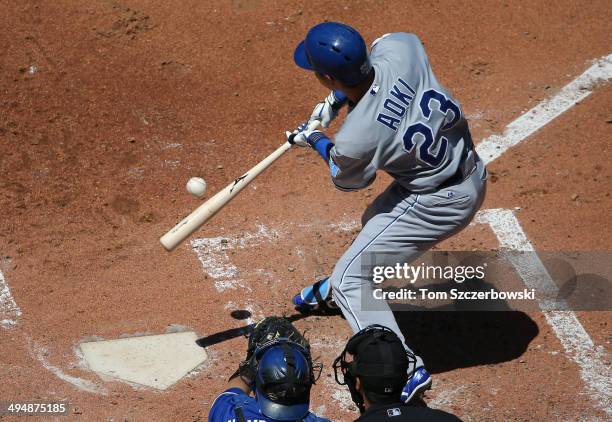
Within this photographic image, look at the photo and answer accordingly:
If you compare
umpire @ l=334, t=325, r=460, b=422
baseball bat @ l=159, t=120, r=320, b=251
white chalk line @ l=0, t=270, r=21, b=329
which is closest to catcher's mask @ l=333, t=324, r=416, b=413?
umpire @ l=334, t=325, r=460, b=422

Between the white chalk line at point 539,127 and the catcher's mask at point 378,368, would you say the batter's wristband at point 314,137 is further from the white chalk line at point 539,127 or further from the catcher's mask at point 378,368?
the catcher's mask at point 378,368

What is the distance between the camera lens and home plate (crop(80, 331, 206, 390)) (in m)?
5.82

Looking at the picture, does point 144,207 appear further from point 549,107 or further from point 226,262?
point 549,107

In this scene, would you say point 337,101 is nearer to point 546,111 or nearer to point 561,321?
point 561,321

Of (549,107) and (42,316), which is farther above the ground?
(549,107)

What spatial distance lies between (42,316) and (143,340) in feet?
2.41

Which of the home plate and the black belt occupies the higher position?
the black belt

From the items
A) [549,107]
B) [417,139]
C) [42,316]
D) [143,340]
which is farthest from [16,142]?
[549,107]

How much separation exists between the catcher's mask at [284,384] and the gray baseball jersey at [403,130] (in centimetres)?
165

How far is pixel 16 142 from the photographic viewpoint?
767 centimetres

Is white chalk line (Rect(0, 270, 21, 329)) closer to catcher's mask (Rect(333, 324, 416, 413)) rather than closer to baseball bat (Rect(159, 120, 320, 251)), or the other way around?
baseball bat (Rect(159, 120, 320, 251))

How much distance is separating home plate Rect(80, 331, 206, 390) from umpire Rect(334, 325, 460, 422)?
7.10 ft

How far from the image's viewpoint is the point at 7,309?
20.5ft

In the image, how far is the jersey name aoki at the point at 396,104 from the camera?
16.8ft
